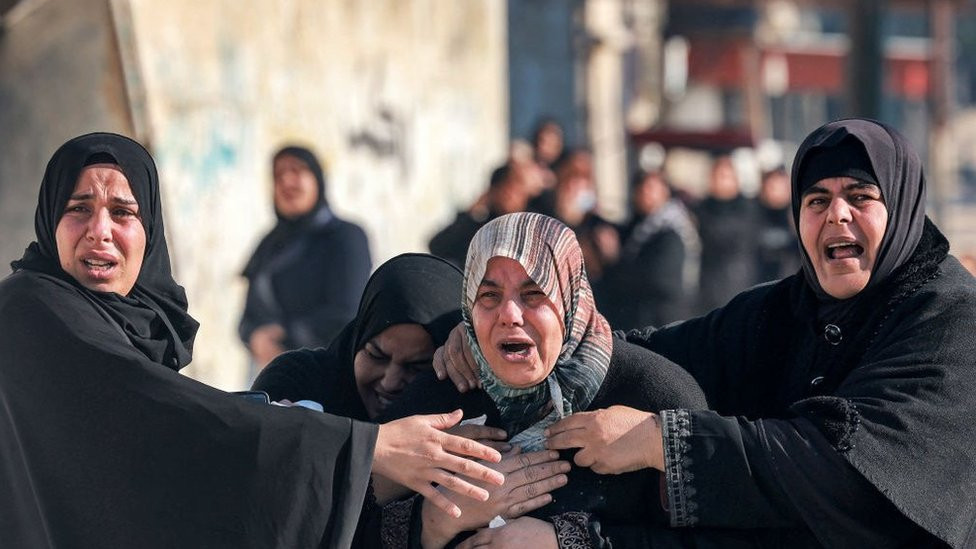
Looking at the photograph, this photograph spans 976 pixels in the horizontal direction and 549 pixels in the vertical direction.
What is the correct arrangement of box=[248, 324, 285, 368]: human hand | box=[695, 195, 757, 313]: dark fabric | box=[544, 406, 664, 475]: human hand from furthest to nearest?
box=[695, 195, 757, 313]: dark fabric < box=[248, 324, 285, 368]: human hand < box=[544, 406, 664, 475]: human hand

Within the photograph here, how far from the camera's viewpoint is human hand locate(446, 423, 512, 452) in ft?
11.5

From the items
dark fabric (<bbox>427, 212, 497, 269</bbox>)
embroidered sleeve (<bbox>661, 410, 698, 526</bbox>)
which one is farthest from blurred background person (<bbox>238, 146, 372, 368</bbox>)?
embroidered sleeve (<bbox>661, 410, 698, 526</bbox>)

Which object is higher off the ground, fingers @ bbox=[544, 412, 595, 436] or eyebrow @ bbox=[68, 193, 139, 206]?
eyebrow @ bbox=[68, 193, 139, 206]

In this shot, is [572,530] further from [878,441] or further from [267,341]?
[267,341]

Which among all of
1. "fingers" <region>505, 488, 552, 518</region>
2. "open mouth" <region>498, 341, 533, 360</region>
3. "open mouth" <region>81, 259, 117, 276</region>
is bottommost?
"fingers" <region>505, 488, 552, 518</region>

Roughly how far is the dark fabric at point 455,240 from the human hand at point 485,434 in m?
5.05

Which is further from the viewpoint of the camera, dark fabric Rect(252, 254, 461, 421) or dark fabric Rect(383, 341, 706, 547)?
dark fabric Rect(252, 254, 461, 421)

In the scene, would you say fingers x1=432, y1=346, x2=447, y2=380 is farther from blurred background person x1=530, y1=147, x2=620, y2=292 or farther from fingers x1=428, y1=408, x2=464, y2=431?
blurred background person x1=530, y1=147, x2=620, y2=292

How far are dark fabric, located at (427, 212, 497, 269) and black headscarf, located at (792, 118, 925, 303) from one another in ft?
16.4

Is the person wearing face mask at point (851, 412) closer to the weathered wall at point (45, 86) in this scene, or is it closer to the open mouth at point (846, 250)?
the open mouth at point (846, 250)

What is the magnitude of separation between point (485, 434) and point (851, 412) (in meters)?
0.74

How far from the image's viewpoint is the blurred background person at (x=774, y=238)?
10.5m

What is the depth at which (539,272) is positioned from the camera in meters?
3.46

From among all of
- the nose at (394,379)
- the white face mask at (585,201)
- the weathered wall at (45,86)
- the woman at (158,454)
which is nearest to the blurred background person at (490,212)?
the white face mask at (585,201)
